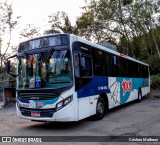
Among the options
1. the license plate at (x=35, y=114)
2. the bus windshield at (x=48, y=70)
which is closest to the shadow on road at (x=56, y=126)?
the license plate at (x=35, y=114)

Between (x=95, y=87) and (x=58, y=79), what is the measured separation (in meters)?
2.07

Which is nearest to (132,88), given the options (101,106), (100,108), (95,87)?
(101,106)

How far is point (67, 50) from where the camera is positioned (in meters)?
7.96

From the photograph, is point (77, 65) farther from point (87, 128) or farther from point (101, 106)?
point (101, 106)

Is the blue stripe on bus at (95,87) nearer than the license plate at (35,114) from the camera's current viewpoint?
No

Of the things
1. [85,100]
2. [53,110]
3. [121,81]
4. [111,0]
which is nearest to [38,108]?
[53,110]

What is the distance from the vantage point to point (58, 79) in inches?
307

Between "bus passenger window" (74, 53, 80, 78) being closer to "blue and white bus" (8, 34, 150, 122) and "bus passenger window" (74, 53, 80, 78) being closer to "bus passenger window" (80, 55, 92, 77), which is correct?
"blue and white bus" (8, 34, 150, 122)

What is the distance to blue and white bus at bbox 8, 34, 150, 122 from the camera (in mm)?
7645

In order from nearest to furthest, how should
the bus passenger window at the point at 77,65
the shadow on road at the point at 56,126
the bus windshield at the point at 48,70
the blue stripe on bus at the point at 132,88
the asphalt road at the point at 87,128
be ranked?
the asphalt road at the point at 87,128 → the bus windshield at the point at 48,70 → the bus passenger window at the point at 77,65 → the shadow on road at the point at 56,126 → the blue stripe on bus at the point at 132,88

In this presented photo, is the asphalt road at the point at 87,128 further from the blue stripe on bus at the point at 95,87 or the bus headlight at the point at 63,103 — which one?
the blue stripe on bus at the point at 95,87

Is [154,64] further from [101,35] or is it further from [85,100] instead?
[85,100]

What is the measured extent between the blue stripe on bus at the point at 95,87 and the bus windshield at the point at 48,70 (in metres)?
0.79

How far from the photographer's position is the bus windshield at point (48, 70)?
780cm
